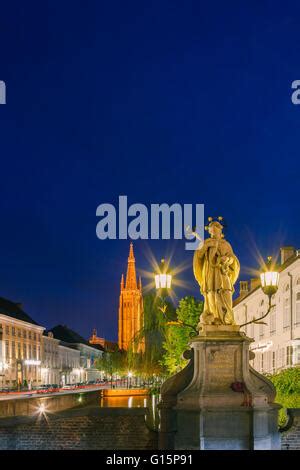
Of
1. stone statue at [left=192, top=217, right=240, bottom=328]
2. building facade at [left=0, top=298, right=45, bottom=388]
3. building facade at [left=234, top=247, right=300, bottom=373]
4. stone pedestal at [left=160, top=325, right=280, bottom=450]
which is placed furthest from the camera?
building facade at [left=0, top=298, right=45, bottom=388]

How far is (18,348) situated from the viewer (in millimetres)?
98562

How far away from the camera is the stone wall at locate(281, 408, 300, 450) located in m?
16.8

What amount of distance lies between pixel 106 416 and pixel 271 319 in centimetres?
3580

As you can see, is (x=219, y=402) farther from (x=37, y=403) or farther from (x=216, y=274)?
(x=37, y=403)

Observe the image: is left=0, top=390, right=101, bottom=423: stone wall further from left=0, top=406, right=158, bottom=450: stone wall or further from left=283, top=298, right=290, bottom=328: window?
left=283, top=298, right=290, bottom=328: window

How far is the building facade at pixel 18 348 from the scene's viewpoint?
297 feet

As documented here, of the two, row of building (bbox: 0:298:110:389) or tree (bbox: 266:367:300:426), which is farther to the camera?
row of building (bbox: 0:298:110:389)

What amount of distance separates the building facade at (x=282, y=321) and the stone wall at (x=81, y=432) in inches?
815

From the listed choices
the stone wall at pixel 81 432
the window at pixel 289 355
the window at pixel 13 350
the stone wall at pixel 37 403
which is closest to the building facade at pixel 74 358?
the window at pixel 13 350

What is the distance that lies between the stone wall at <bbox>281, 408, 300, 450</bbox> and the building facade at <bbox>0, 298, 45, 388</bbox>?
72.8m

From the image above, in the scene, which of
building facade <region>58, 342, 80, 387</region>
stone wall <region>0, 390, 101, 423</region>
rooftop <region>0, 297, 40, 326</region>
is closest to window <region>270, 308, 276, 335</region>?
stone wall <region>0, 390, 101, 423</region>

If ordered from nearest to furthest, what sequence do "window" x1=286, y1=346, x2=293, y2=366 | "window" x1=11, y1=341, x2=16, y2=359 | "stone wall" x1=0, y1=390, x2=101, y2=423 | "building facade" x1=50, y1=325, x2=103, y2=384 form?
"stone wall" x1=0, y1=390, x2=101, y2=423 < "window" x1=286, y1=346, x2=293, y2=366 < "window" x1=11, y1=341, x2=16, y2=359 < "building facade" x1=50, y1=325, x2=103, y2=384

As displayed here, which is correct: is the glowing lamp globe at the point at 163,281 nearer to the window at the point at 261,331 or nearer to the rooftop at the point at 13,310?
the window at the point at 261,331

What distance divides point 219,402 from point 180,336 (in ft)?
137
